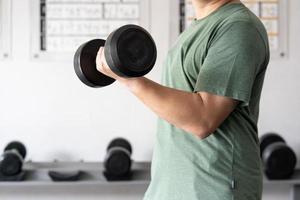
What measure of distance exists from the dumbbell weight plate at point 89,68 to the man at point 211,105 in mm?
145

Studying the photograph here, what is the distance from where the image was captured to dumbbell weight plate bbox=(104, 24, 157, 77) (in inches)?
31.7

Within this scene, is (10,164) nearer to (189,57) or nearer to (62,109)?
(62,109)

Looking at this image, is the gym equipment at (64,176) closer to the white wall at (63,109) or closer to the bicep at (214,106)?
the white wall at (63,109)

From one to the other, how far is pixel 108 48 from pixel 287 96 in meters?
1.63

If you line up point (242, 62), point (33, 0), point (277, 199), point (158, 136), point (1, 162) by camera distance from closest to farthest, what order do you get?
point (242, 62), point (158, 136), point (1, 162), point (33, 0), point (277, 199)

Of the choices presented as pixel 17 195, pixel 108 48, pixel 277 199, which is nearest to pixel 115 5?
pixel 17 195

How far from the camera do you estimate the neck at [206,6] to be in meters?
0.95

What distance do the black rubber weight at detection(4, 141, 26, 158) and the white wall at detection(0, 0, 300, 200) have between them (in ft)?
0.24

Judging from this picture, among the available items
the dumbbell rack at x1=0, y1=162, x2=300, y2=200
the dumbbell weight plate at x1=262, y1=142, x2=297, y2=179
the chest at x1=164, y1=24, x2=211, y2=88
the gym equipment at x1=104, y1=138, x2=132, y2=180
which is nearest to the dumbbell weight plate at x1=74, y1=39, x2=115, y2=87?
the chest at x1=164, y1=24, x2=211, y2=88

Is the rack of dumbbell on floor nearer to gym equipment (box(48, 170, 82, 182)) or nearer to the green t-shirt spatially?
gym equipment (box(48, 170, 82, 182))

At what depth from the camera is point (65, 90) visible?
2.19m

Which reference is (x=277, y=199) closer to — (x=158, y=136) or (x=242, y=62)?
(x=158, y=136)

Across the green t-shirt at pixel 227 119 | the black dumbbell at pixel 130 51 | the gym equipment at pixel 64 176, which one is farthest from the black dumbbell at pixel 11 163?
the black dumbbell at pixel 130 51

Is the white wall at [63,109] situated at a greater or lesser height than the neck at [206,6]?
lesser
